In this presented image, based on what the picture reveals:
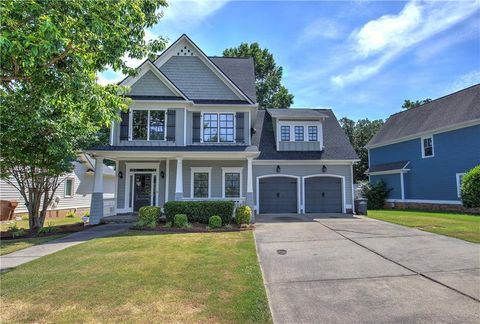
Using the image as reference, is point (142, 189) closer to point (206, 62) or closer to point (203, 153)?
point (203, 153)

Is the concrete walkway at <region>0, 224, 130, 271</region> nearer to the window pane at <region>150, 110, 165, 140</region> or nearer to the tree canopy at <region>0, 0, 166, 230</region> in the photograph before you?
the tree canopy at <region>0, 0, 166, 230</region>

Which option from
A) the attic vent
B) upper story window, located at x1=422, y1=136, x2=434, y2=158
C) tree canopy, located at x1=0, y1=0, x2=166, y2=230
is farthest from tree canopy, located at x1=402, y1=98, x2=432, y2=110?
tree canopy, located at x1=0, y1=0, x2=166, y2=230

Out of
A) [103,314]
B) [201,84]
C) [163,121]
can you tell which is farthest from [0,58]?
[201,84]

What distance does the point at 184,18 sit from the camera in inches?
387

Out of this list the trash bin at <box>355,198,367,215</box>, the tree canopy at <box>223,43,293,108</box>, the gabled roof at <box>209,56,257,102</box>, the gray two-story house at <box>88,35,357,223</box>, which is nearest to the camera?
the gray two-story house at <box>88,35,357,223</box>

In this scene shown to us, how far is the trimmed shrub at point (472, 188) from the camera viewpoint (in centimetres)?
1688

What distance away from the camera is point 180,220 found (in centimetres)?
1227

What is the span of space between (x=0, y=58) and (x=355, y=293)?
7102 mm

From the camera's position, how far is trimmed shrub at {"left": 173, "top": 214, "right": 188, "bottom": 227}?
1224 cm

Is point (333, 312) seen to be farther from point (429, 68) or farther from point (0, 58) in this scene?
point (429, 68)

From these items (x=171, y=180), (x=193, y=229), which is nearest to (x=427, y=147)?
(x=171, y=180)

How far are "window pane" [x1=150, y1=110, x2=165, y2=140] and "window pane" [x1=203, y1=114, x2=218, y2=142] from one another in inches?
87.8

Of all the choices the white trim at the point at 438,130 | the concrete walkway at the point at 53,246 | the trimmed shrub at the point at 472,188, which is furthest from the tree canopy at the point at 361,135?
the concrete walkway at the point at 53,246

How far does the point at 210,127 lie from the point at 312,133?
7074mm
